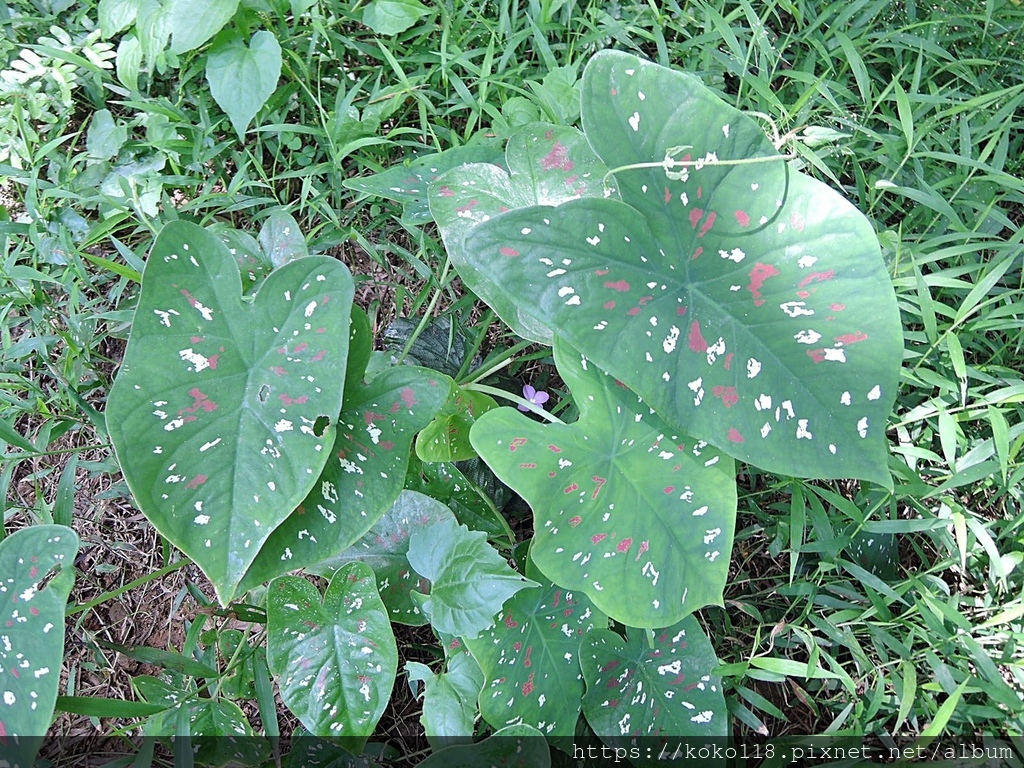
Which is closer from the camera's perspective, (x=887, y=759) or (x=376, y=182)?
(x=887, y=759)

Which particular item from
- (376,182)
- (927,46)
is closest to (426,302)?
(376,182)

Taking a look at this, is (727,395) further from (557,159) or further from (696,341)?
(557,159)

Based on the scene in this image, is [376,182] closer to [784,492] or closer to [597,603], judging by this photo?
[597,603]

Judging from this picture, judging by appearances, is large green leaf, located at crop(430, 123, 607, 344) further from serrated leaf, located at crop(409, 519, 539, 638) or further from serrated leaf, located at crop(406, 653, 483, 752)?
serrated leaf, located at crop(406, 653, 483, 752)

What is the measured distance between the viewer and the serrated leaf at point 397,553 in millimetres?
1358

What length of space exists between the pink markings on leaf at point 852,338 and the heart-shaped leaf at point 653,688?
57 cm

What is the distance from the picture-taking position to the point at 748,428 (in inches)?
44.1

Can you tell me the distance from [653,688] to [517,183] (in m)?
0.96

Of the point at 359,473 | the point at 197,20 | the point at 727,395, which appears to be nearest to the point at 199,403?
the point at 359,473

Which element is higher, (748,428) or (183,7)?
(183,7)

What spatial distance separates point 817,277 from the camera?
1.14m

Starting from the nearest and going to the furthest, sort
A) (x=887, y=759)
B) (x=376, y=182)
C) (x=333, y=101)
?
(x=887, y=759) → (x=376, y=182) → (x=333, y=101)

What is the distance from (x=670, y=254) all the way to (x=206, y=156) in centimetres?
128

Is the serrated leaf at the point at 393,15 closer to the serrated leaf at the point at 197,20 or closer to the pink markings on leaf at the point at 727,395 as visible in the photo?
the serrated leaf at the point at 197,20
